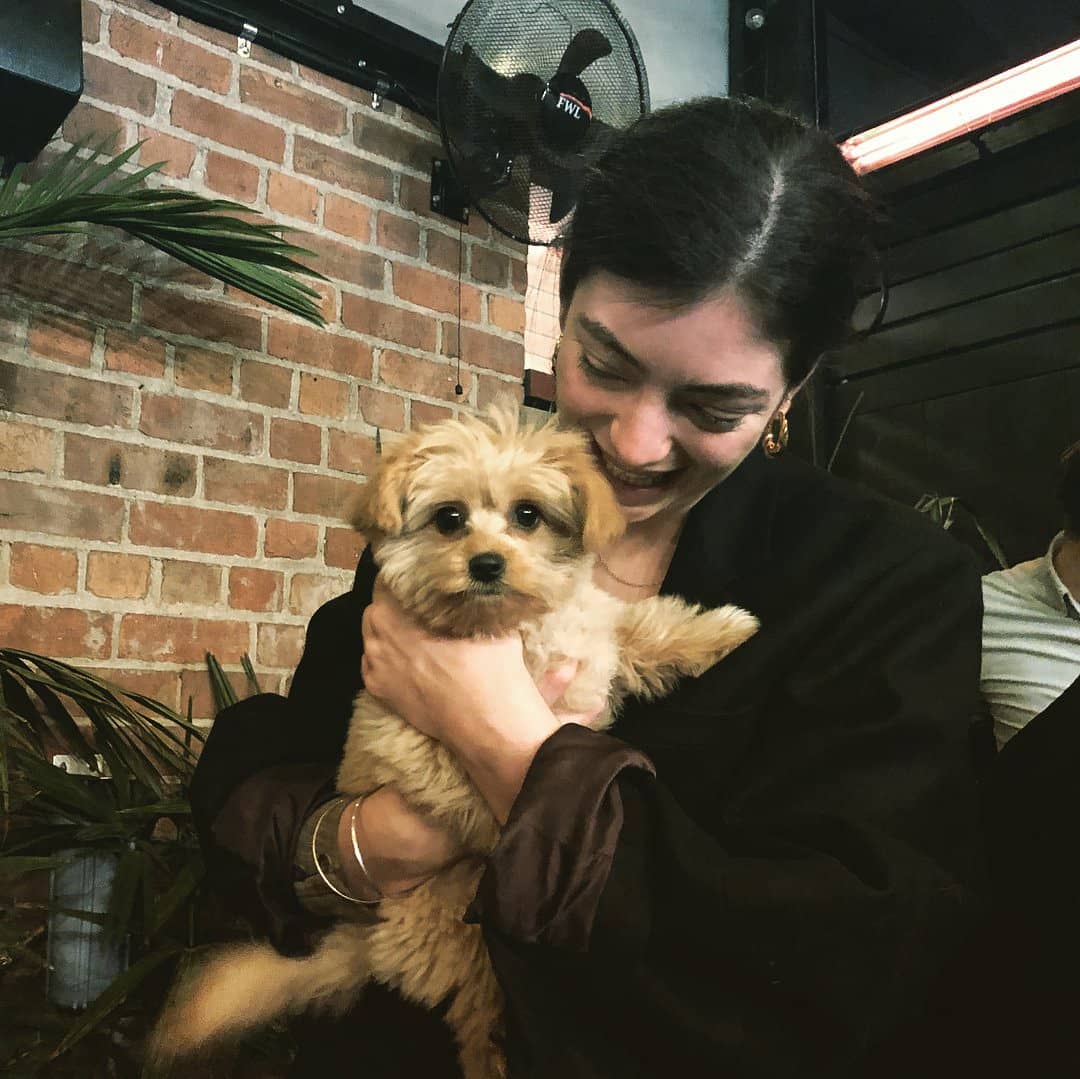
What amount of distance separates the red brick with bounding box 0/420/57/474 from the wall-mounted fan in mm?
1085

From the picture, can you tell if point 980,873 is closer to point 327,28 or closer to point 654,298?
point 654,298

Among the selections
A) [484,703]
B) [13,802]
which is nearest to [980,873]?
[484,703]

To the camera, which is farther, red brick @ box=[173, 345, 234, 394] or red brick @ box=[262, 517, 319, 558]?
red brick @ box=[262, 517, 319, 558]

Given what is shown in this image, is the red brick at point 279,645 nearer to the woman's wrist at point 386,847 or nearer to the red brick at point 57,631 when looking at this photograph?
the red brick at point 57,631

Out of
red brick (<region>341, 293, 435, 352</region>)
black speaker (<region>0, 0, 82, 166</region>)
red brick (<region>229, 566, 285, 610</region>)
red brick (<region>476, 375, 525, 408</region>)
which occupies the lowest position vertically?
red brick (<region>229, 566, 285, 610</region>)

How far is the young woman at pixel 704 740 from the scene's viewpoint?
2.79ft

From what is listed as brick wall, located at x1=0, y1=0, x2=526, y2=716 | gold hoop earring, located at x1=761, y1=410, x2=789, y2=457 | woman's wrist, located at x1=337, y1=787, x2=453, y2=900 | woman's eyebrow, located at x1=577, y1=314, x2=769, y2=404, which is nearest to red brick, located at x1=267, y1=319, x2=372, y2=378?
brick wall, located at x1=0, y1=0, x2=526, y2=716

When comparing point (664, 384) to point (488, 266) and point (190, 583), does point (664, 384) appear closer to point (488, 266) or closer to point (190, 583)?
point (190, 583)

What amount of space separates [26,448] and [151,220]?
53 centimetres

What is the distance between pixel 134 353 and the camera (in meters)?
2.05

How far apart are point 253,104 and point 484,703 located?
186 centimetres

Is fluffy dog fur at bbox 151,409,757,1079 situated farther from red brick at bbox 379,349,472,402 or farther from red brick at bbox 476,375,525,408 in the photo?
red brick at bbox 476,375,525,408

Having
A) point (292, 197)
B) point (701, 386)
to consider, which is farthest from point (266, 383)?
point (701, 386)

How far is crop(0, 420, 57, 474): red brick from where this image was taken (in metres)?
1.87
